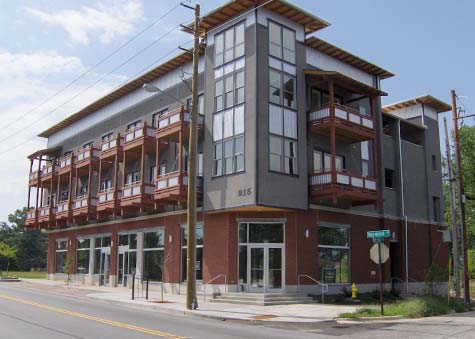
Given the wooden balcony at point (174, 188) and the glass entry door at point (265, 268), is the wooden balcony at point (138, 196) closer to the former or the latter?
the wooden balcony at point (174, 188)

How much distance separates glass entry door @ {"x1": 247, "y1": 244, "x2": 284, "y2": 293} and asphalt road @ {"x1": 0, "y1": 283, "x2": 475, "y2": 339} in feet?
22.8

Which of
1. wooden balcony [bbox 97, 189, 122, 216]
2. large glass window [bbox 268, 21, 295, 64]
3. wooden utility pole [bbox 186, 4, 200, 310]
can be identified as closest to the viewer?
wooden utility pole [bbox 186, 4, 200, 310]

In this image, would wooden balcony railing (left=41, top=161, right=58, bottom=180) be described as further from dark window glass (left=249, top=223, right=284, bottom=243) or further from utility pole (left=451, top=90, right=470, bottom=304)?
utility pole (left=451, top=90, right=470, bottom=304)

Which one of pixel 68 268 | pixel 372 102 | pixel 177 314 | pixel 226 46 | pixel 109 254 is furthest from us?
pixel 68 268

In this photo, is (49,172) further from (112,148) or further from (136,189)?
(136,189)

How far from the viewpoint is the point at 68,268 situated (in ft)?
134

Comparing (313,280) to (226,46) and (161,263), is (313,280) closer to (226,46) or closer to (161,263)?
(161,263)

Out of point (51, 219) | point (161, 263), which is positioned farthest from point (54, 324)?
point (51, 219)

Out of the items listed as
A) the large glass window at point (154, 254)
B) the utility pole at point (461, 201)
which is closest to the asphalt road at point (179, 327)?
the utility pole at point (461, 201)

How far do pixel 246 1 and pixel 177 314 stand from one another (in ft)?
52.0

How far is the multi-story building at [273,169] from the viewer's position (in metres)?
25.7

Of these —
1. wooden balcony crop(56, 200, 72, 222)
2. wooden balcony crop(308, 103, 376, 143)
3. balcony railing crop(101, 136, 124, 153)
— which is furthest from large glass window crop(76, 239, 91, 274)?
wooden balcony crop(308, 103, 376, 143)

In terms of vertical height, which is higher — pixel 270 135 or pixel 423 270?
pixel 270 135

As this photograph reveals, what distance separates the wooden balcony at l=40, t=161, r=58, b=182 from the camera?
44.4 m
